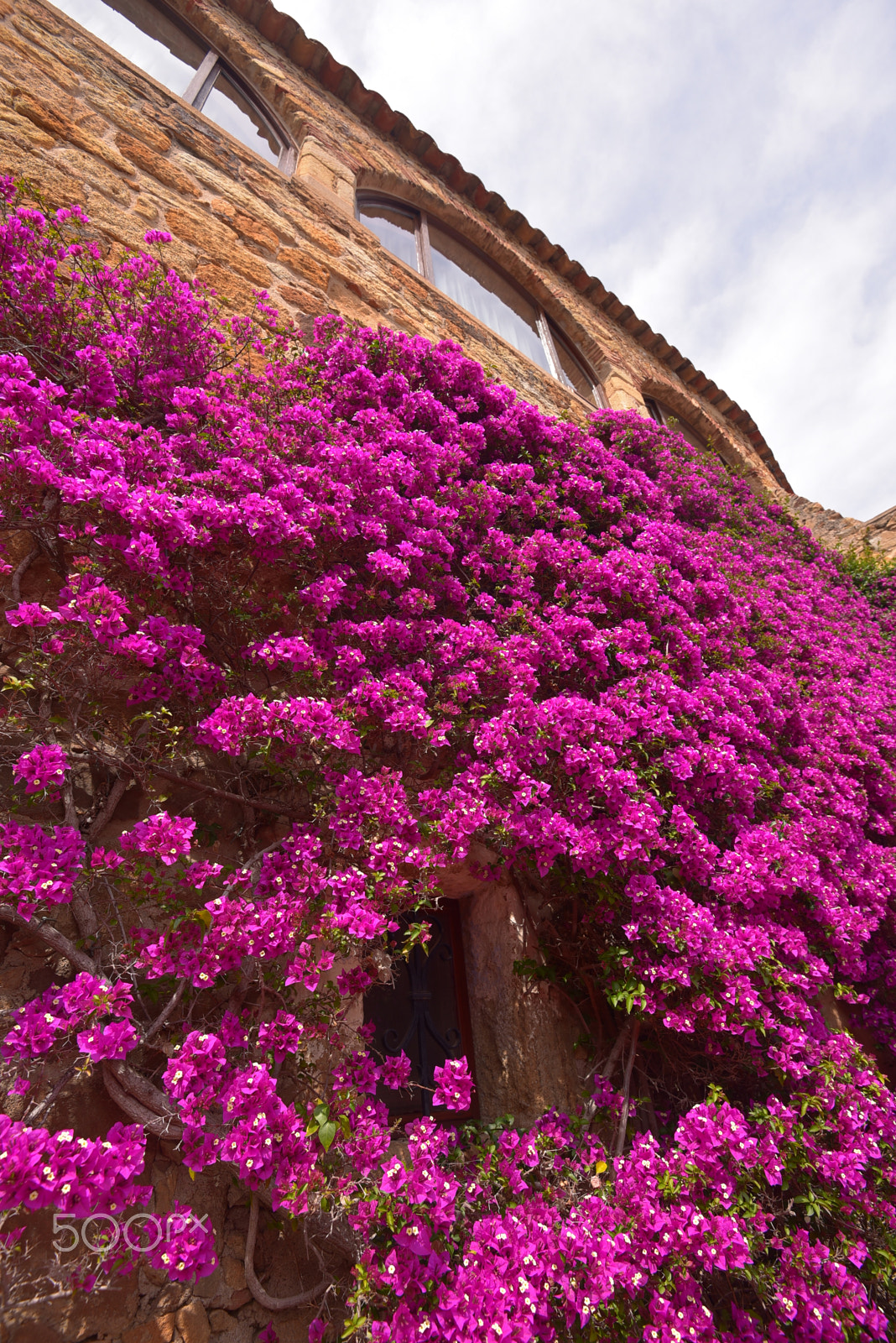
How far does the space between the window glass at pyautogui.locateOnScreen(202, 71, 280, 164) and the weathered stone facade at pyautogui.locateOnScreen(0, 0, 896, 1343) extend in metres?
0.25

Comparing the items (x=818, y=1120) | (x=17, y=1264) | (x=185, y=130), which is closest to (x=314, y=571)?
(x=17, y=1264)

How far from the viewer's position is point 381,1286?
1609mm

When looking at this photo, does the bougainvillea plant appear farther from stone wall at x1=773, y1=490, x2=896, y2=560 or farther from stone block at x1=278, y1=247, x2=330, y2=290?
stone wall at x1=773, y1=490, x2=896, y2=560

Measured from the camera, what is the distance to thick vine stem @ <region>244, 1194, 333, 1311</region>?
1.66 metres

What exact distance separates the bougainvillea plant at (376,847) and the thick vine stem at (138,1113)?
2 cm

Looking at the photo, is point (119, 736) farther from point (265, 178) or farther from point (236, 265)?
point (265, 178)

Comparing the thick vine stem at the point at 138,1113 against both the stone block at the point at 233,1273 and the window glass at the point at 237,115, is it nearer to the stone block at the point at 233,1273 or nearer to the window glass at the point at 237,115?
the stone block at the point at 233,1273

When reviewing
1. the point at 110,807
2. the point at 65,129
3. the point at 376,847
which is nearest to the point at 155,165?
the point at 65,129

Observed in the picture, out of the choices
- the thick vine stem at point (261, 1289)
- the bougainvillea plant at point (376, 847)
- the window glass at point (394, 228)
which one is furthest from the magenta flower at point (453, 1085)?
the window glass at point (394, 228)

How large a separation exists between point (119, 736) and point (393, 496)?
1.67 m

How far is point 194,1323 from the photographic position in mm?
1571

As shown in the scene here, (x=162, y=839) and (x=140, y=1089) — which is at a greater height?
(x=162, y=839)

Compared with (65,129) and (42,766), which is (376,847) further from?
(65,129)

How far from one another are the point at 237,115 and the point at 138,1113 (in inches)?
281
